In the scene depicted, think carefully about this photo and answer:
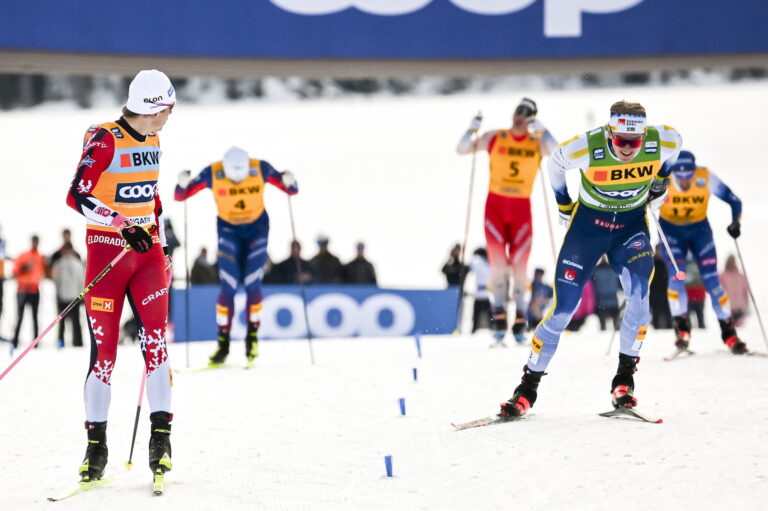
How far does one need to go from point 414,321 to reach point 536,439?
7097 mm

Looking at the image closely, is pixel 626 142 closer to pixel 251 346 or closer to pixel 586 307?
pixel 251 346

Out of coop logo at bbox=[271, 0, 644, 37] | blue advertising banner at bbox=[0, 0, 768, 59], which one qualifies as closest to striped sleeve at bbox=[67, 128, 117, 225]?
blue advertising banner at bbox=[0, 0, 768, 59]

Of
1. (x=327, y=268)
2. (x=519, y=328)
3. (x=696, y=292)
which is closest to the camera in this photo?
(x=519, y=328)

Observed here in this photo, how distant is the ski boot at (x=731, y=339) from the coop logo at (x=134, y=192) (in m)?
5.32

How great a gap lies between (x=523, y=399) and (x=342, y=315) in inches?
262

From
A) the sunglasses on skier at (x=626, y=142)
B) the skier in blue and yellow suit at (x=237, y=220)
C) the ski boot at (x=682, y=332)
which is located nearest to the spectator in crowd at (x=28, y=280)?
the skier in blue and yellow suit at (x=237, y=220)

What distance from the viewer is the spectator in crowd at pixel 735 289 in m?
12.2

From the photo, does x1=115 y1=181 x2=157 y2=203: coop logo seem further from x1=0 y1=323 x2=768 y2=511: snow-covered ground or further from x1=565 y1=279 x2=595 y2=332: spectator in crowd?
x1=565 y1=279 x2=595 y2=332: spectator in crowd

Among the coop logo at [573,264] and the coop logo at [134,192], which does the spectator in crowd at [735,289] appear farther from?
the coop logo at [134,192]

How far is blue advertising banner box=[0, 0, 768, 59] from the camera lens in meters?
12.8

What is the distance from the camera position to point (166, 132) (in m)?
21.0

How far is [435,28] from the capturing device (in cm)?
1325

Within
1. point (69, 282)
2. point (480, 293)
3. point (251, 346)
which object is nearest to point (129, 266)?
point (251, 346)

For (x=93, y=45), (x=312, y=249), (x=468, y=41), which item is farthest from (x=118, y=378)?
(x=312, y=249)
